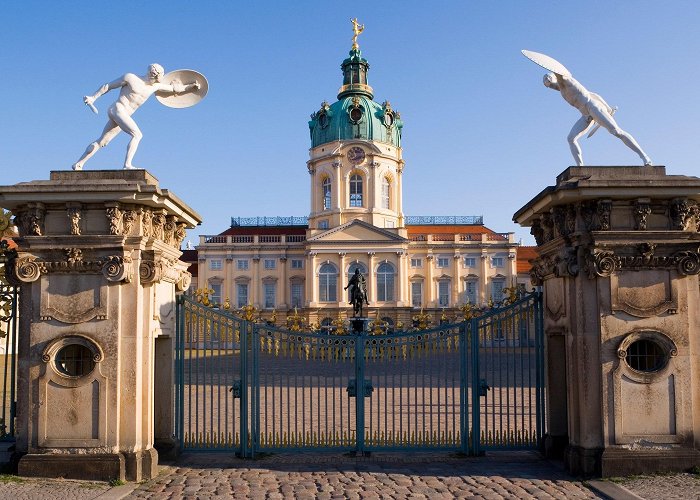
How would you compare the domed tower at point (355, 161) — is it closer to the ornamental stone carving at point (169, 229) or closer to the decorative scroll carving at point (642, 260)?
the ornamental stone carving at point (169, 229)

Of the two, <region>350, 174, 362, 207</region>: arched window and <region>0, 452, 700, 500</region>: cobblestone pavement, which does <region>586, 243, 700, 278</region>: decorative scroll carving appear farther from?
<region>350, 174, 362, 207</region>: arched window

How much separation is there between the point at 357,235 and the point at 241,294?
13.2 meters

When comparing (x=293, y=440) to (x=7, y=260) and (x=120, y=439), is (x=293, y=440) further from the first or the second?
(x=7, y=260)

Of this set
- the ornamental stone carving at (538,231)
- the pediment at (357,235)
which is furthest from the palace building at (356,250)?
the ornamental stone carving at (538,231)

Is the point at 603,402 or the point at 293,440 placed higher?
the point at 603,402

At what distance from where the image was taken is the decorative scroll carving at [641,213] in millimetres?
7965

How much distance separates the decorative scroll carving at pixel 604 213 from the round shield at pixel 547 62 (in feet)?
5.84

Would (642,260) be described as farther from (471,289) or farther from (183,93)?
(471,289)

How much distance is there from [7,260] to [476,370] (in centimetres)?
622

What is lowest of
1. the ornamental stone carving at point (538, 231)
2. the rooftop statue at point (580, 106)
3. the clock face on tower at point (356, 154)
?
the ornamental stone carving at point (538, 231)

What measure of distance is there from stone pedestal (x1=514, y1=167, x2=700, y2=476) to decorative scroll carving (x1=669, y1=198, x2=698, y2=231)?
12mm

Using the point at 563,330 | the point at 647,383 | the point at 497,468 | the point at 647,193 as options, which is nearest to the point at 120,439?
the point at 497,468

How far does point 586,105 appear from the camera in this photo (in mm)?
8492

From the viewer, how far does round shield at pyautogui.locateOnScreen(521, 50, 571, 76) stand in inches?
332
